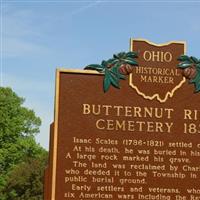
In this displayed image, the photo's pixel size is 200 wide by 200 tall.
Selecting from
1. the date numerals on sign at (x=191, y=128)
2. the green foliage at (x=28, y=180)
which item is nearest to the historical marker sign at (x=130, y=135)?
the date numerals on sign at (x=191, y=128)

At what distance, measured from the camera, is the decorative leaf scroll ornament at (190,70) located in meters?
13.7

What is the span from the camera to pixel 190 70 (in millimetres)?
13742

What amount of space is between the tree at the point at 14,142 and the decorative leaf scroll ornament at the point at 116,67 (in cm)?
2882

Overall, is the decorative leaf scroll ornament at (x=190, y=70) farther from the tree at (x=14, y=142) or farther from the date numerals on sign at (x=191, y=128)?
the tree at (x=14, y=142)

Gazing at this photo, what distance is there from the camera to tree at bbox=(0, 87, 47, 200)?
42.8 m

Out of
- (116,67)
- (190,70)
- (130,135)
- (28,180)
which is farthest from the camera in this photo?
(28,180)

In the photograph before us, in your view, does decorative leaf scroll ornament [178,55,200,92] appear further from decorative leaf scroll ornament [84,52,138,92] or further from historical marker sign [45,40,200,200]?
decorative leaf scroll ornament [84,52,138,92]

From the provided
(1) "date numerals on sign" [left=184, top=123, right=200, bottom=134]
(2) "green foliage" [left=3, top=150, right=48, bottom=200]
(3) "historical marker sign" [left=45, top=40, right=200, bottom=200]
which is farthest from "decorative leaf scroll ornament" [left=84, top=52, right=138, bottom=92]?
(2) "green foliage" [left=3, top=150, right=48, bottom=200]

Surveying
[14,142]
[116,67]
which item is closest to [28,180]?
[14,142]

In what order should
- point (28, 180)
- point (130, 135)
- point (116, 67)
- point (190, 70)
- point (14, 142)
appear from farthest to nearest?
point (14, 142) → point (28, 180) → point (190, 70) → point (116, 67) → point (130, 135)

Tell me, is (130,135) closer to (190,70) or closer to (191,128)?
(191,128)

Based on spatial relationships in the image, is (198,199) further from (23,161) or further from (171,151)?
(23,161)

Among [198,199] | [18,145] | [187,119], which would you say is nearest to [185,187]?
A: [198,199]

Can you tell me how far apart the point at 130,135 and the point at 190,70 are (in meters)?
1.85
